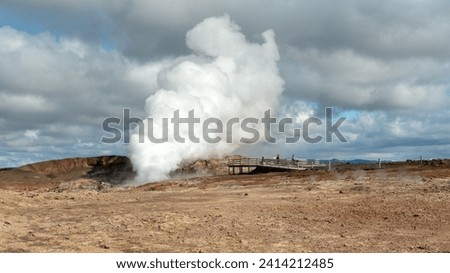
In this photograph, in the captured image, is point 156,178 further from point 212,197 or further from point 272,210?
point 272,210

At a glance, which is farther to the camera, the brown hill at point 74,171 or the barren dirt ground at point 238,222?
the brown hill at point 74,171

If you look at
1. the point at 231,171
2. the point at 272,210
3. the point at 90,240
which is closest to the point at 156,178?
the point at 231,171

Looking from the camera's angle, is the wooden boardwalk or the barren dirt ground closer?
the barren dirt ground

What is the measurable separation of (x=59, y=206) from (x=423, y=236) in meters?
13.7

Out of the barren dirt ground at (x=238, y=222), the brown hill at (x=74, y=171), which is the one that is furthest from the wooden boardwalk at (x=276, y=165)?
the barren dirt ground at (x=238, y=222)

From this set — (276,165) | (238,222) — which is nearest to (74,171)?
(276,165)

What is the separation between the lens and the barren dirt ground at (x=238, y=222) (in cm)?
1336

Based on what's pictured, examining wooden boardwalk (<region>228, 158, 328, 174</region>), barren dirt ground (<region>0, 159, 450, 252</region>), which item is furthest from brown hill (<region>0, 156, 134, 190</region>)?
barren dirt ground (<region>0, 159, 450, 252</region>)

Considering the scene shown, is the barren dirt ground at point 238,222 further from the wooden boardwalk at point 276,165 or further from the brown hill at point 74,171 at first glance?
the brown hill at point 74,171

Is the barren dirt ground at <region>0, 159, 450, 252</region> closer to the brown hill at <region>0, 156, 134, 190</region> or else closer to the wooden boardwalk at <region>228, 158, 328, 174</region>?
the wooden boardwalk at <region>228, 158, 328, 174</region>

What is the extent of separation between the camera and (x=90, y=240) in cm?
1391

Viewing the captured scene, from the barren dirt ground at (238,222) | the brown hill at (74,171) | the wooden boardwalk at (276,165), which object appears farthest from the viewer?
the brown hill at (74,171)

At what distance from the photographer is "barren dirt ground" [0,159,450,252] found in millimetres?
13359

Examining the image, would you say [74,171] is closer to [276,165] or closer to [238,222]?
[276,165]
